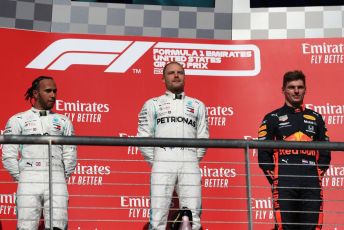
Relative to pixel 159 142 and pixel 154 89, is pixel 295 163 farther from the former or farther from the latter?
pixel 154 89

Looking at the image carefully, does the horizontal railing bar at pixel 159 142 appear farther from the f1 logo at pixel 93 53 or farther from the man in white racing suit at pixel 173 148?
the f1 logo at pixel 93 53

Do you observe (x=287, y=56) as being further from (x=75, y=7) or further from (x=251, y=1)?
(x=75, y=7)

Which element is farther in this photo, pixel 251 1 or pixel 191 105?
pixel 251 1

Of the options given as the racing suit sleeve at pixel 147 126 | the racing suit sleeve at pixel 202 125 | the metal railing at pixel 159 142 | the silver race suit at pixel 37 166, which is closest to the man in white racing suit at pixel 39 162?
the silver race suit at pixel 37 166

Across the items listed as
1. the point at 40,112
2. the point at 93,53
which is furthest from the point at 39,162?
the point at 93,53

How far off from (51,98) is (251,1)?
2396 mm

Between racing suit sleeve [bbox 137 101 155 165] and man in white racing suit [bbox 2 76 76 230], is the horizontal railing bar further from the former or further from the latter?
racing suit sleeve [bbox 137 101 155 165]

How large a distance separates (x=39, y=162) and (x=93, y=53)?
65.2 inches

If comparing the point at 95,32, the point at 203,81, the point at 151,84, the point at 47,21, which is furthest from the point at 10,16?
the point at 203,81

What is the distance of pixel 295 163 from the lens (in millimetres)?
4516

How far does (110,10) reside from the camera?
6637 millimetres

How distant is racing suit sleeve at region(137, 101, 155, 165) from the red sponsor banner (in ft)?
3.54

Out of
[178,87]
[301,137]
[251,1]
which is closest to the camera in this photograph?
[301,137]

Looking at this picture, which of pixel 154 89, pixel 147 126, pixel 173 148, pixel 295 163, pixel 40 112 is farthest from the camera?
pixel 154 89
